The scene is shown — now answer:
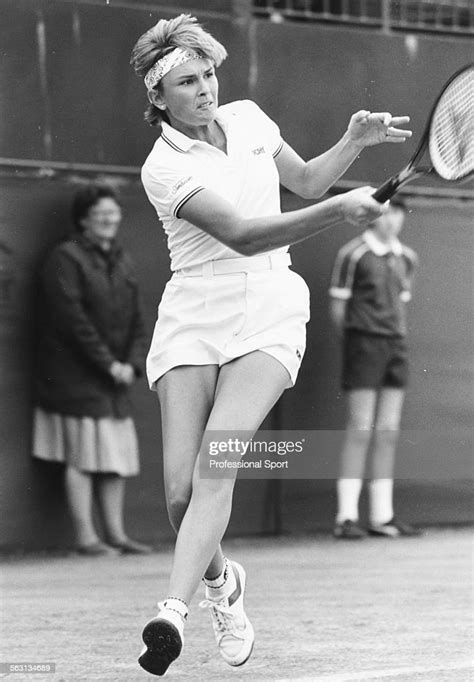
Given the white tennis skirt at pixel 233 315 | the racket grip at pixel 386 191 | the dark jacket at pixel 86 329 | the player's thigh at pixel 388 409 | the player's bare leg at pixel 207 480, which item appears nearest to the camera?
the racket grip at pixel 386 191

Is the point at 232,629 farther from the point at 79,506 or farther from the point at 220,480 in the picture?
the point at 79,506

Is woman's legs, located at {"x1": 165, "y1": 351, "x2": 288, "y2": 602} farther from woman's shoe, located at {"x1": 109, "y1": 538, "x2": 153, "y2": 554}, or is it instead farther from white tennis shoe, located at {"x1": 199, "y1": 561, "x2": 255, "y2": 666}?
woman's shoe, located at {"x1": 109, "y1": 538, "x2": 153, "y2": 554}

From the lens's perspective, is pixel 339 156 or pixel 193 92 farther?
pixel 339 156

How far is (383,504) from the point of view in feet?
28.0

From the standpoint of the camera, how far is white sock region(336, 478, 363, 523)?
8.38 meters

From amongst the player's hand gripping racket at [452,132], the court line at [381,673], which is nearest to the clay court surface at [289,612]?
the court line at [381,673]

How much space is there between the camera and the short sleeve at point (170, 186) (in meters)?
4.38

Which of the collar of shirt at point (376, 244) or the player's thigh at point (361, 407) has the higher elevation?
the collar of shirt at point (376, 244)

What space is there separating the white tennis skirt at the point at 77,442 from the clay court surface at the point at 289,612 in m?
0.47

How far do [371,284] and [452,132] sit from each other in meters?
3.97

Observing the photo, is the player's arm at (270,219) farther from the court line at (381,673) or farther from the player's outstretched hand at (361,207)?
the court line at (381,673)

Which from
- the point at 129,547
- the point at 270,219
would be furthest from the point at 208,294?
the point at 129,547

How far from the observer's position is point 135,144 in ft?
25.8

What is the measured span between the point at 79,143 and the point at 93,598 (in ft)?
8.12
